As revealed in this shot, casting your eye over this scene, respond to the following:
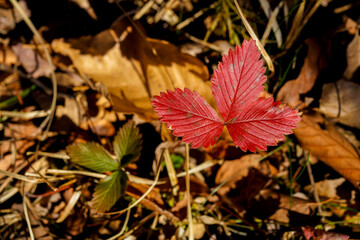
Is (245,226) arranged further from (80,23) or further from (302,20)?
(80,23)

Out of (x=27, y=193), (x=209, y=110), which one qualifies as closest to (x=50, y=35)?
(x=27, y=193)

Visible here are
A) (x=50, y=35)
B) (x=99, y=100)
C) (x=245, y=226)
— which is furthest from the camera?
(x=50, y=35)

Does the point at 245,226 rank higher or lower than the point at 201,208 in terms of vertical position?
lower

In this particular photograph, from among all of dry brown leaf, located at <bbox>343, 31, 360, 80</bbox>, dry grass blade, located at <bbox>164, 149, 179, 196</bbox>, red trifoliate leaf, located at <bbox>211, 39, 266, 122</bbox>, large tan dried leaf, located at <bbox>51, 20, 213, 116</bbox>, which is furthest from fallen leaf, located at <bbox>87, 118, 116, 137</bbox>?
dry brown leaf, located at <bbox>343, 31, 360, 80</bbox>

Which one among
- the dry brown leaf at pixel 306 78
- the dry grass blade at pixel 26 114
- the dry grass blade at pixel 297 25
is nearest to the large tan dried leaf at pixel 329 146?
the dry brown leaf at pixel 306 78

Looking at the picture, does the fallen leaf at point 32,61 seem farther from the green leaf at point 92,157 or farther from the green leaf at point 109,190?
the green leaf at point 109,190

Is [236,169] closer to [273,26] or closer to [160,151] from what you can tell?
[160,151]
